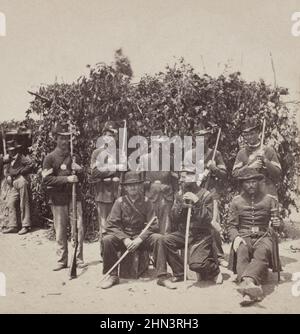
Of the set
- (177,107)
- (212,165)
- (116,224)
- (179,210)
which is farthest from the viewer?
(177,107)

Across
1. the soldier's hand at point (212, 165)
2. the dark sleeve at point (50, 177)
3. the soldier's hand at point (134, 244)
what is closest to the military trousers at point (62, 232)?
the dark sleeve at point (50, 177)

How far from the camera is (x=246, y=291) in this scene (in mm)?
6512

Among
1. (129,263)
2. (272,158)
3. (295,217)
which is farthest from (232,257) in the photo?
(295,217)

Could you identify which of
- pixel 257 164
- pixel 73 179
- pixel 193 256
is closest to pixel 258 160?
pixel 257 164

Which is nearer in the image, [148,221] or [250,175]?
[250,175]

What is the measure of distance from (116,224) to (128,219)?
7.2 inches

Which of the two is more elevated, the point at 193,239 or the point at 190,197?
the point at 190,197

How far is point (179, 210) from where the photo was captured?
7.50 metres

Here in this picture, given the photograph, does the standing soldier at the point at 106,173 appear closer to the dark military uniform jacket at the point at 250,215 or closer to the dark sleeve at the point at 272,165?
the dark military uniform jacket at the point at 250,215

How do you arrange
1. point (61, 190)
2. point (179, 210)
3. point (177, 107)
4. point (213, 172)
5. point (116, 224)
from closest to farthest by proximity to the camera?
point (179, 210) → point (116, 224) → point (61, 190) → point (213, 172) → point (177, 107)

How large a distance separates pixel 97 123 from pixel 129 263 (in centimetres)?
299

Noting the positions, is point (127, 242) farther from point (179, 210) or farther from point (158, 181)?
point (158, 181)

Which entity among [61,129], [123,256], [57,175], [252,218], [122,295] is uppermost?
[61,129]

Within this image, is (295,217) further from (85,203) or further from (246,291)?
(246,291)
